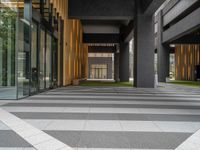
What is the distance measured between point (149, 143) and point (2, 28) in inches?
445

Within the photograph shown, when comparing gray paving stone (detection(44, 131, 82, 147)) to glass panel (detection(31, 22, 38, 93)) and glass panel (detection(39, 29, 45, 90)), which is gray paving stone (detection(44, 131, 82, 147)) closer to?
glass panel (detection(31, 22, 38, 93))

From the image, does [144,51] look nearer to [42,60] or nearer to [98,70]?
[42,60]

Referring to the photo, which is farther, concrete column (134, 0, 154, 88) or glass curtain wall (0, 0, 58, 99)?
concrete column (134, 0, 154, 88)

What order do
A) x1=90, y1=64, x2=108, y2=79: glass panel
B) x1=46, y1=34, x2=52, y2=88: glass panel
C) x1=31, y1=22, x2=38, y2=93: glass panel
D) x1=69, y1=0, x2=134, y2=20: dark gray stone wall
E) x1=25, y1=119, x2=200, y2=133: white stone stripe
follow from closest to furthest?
x1=25, y1=119, x2=200, y2=133: white stone stripe
x1=31, y1=22, x2=38, y2=93: glass panel
x1=46, y1=34, x2=52, y2=88: glass panel
x1=69, y1=0, x2=134, y2=20: dark gray stone wall
x1=90, y1=64, x2=108, y2=79: glass panel

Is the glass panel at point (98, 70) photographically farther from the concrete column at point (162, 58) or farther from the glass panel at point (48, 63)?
the glass panel at point (48, 63)

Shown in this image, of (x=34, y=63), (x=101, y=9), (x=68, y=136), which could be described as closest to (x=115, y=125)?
(x=68, y=136)

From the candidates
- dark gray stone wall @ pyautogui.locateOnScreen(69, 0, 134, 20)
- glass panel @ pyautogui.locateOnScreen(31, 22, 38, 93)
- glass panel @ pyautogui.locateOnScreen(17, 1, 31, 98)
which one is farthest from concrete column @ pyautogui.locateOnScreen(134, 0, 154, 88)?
glass panel @ pyautogui.locateOnScreen(17, 1, 31, 98)

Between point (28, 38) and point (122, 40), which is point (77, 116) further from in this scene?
point (122, 40)

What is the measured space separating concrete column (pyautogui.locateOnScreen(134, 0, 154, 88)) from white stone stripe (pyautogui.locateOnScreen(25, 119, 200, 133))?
1640 cm

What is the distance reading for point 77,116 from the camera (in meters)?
8.09

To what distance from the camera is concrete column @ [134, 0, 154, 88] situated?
23.6m

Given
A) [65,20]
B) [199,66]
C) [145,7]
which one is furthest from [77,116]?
[199,66]

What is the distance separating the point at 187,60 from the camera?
56344 millimetres

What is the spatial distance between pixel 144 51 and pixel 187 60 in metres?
34.9
